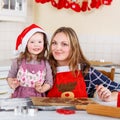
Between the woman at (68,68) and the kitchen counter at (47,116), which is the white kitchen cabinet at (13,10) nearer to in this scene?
the woman at (68,68)

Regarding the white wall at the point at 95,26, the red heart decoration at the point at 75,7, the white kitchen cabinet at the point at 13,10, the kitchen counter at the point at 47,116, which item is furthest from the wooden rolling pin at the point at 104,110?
the red heart decoration at the point at 75,7

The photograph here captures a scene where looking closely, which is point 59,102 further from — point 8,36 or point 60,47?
point 8,36

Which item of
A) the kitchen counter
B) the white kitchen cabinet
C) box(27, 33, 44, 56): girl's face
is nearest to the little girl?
box(27, 33, 44, 56): girl's face

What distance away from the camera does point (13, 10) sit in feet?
11.3

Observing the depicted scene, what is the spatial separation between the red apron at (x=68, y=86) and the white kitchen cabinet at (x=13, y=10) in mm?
1724

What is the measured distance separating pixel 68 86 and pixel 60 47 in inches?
8.5

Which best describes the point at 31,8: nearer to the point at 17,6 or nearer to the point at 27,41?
the point at 17,6

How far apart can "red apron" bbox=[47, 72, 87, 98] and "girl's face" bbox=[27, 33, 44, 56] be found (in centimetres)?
18

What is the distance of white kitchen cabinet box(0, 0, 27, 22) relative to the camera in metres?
3.32

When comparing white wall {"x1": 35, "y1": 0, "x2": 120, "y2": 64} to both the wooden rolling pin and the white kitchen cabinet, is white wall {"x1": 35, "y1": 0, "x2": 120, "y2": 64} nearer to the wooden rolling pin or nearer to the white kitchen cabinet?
the white kitchen cabinet

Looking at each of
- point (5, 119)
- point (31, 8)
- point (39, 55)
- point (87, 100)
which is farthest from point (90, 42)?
point (5, 119)

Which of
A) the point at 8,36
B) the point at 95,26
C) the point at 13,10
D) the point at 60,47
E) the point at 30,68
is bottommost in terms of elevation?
the point at 30,68

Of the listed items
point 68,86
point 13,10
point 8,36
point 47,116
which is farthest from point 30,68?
point 8,36

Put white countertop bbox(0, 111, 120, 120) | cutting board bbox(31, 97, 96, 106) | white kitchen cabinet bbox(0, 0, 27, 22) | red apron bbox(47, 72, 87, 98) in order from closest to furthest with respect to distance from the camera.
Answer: white countertop bbox(0, 111, 120, 120) → cutting board bbox(31, 97, 96, 106) → red apron bbox(47, 72, 87, 98) → white kitchen cabinet bbox(0, 0, 27, 22)
